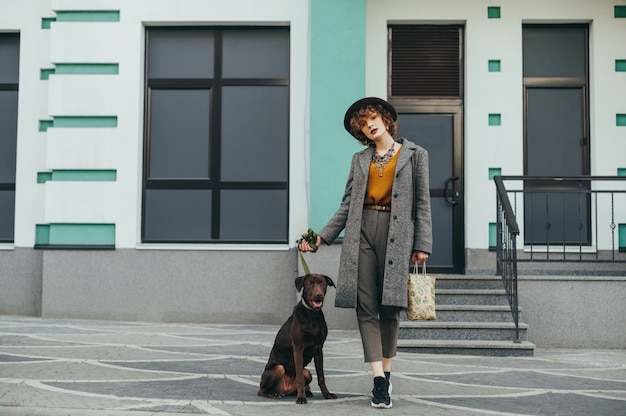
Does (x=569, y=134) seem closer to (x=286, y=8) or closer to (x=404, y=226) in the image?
(x=286, y=8)

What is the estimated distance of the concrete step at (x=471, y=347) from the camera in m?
8.17

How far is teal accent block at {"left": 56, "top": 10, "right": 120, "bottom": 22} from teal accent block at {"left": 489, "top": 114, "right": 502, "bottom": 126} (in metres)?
5.07

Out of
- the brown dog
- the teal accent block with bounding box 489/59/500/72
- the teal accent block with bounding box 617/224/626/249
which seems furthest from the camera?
the teal accent block with bounding box 489/59/500/72

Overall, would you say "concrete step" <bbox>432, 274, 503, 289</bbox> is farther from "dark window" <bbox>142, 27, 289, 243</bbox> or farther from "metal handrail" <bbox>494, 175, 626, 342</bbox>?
"dark window" <bbox>142, 27, 289, 243</bbox>

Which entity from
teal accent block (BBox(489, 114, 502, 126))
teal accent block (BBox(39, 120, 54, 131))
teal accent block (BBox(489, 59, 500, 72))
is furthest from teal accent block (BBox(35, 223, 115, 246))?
teal accent block (BBox(489, 59, 500, 72))

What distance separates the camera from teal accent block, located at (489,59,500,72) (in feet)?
34.4

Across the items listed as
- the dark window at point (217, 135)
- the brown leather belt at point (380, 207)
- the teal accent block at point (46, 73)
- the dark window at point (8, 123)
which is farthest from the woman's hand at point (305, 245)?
the dark window at point (8, 123)

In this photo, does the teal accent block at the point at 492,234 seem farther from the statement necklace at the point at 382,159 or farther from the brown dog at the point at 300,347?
the brown dog at the point at 300,347

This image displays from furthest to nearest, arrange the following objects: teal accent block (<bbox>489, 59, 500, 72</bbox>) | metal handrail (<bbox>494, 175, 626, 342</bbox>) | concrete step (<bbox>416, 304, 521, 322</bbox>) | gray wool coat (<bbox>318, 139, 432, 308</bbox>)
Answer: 1. teal accent block (<bbox>489, 59, 500, 72</bbox>)
2. concrete step (<bbox>416, 304, 521, 322</bbox>)
3. metal handrail (<bbox>494, 175, 626, 342</bbox>)
4. gray wool coat (<bbox>318, 139, 432, 308</bbox>)

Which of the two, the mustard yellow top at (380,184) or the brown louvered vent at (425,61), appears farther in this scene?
the brown louvered vent at (425,61)

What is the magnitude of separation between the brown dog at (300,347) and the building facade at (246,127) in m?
4.68

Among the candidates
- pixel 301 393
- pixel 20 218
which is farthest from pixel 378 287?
pixel 20 218

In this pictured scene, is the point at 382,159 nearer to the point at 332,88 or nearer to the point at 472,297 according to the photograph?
the point at 472,297

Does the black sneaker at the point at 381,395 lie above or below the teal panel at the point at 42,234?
below
